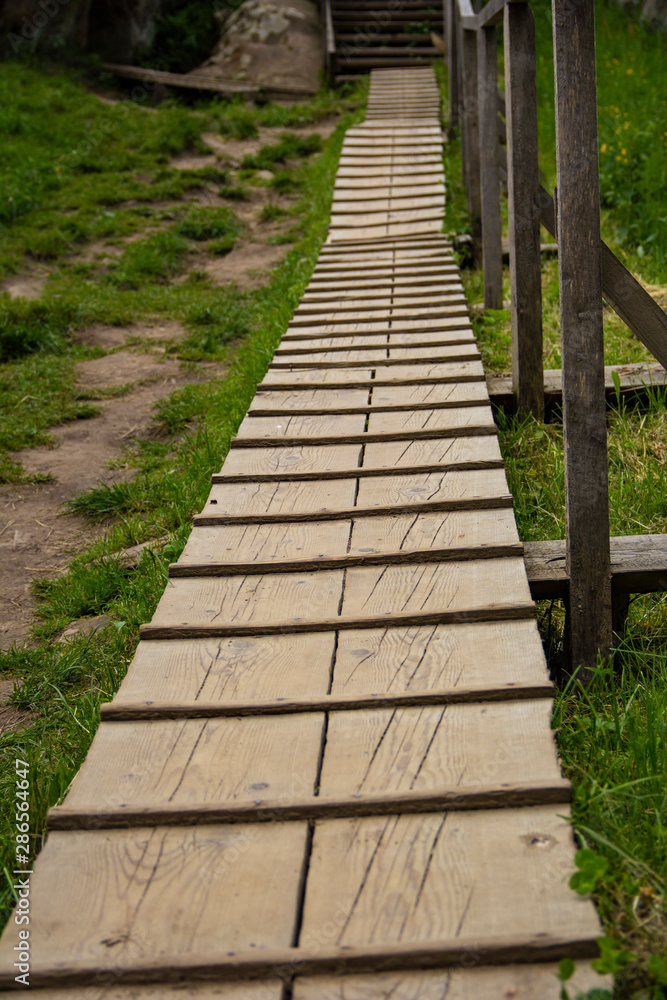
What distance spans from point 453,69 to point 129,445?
6402mm

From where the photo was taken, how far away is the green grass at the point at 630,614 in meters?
1.39

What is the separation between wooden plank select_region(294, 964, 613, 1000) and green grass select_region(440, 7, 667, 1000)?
8cm

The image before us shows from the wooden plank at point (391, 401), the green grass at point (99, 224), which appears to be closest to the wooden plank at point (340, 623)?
the wooden plank at point (391, 401)

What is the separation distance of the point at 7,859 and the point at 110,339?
177 inches

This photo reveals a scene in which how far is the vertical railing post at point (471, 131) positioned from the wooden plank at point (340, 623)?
14.9ft

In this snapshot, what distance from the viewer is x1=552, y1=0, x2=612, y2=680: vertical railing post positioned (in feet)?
6.93

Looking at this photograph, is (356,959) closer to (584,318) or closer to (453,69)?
(584,318)

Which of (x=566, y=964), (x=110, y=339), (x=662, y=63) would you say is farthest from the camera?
(x=662, y=63)

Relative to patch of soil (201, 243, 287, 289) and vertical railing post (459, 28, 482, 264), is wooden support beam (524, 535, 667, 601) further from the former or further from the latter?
patch of soil (201, 243, 287, 289)

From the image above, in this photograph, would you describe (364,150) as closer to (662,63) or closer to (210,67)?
(662,63)

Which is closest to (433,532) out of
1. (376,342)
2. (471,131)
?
(376,342)

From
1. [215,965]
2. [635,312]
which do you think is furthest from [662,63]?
[215,965]

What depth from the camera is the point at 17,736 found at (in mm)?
2371

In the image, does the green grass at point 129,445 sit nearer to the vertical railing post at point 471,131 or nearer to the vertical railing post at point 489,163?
the vertical railing post at point 471,131
